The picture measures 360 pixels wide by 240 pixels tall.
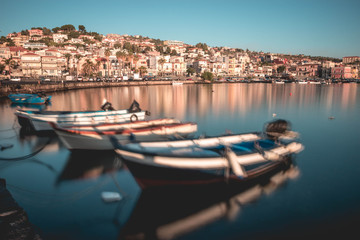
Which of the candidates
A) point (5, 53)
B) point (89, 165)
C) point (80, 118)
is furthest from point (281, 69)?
point (89, 165)

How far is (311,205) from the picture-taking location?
9430 mm

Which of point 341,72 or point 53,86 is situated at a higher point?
point 341,72

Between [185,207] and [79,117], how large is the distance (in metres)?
12.4

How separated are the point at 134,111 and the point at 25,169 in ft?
26.4

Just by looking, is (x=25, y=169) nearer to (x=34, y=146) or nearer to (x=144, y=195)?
(x=34, y=146)

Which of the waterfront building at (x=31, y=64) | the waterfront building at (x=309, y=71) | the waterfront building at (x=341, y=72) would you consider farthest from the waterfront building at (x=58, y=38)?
the waterfront building at (x=341, y=72)

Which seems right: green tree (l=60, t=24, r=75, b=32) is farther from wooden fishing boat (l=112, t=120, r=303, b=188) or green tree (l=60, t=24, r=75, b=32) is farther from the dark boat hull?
the dark boat hull

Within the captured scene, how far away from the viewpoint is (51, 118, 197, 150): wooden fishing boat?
43.7ft

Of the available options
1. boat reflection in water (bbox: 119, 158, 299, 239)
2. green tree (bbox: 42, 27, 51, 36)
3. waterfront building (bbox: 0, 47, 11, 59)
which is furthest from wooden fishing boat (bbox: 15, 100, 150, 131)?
green tree (bbox: 42, 27, 51, 36)

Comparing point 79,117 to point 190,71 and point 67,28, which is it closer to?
point 190,71

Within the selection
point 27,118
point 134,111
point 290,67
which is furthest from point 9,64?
point 290,67

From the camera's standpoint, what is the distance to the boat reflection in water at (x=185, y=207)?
7.85 metres

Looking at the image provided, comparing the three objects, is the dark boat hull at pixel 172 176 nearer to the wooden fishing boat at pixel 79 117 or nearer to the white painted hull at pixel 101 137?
the white painted hull at pixel 101 137

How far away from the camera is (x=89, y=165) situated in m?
12.8
